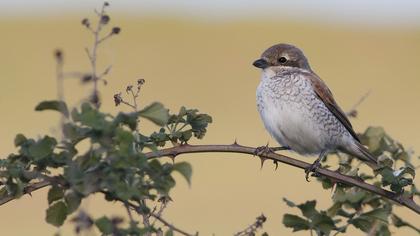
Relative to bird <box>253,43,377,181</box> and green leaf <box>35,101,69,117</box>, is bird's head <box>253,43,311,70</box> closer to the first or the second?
bird <box>253,43,377,181</box>

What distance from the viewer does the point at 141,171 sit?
230cm

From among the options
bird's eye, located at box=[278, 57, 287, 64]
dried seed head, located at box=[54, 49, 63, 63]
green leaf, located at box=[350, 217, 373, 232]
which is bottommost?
dried seed head, located at box=[54, 49, 63, 63]

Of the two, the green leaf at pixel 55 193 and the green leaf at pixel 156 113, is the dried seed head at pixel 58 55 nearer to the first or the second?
the green leaf at pixel 156 113

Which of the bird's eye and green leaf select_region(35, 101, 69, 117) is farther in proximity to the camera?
the bird's eye

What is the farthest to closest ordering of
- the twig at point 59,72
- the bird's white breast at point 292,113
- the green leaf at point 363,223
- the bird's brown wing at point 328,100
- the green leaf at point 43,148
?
the bird's brown wing at point 328,100 → the bird's white breast at point 292,113 → the green leaf at point 363,223 → the green leaf at point 43,148 → the twig at point 59,72

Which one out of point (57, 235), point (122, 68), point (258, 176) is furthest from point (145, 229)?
point (122, 68)

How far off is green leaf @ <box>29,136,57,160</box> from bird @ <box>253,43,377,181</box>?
9.50 ft

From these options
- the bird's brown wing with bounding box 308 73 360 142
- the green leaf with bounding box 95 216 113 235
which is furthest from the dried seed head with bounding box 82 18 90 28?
the bird's brown wing with bounding box 308 73 360 142

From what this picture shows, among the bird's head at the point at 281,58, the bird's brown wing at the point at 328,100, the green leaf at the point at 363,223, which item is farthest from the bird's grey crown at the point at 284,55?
the green leaf at the point at 363,223

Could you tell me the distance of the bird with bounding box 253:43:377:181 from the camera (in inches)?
205

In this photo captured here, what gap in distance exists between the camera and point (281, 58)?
221 inches

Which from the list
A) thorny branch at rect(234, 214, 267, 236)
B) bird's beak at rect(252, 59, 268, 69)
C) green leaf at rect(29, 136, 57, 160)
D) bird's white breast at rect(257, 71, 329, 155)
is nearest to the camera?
green leaf at rect(29, 136, 57, 160)

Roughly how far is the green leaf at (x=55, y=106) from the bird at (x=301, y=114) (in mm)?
2929

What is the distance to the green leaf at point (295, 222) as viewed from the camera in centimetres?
264
